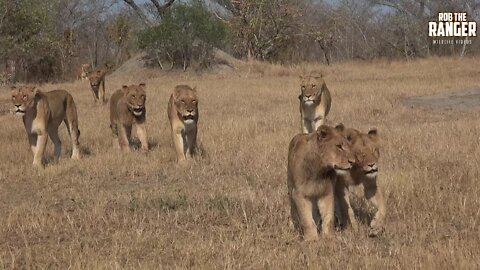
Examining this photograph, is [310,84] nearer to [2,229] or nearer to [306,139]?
[306,139]

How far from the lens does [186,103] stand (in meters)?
8.86

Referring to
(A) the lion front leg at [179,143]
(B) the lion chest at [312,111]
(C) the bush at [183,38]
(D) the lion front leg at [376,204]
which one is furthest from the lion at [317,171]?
(C) the bush at [183,38]

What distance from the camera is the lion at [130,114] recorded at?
10281mm

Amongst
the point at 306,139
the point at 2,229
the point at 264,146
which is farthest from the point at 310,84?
the point at 2,229

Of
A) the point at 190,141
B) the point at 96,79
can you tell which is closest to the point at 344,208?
the point at 190,141

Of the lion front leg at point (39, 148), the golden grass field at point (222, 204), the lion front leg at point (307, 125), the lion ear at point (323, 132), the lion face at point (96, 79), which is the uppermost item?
the lion face at point (96, 79)

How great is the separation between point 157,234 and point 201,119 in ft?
29.0

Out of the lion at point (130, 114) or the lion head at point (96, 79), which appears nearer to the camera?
the lion at point (130, 114)

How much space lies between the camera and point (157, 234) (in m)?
5.55

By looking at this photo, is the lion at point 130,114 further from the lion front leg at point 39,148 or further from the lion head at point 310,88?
the lion head at point 310,88

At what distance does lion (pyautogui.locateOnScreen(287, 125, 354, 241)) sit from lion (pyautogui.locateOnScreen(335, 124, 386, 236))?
0.79ft
